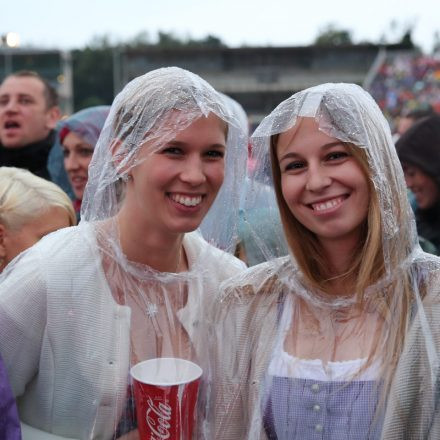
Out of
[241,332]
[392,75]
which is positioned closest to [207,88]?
[241,332]

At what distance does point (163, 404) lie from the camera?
5.17ft

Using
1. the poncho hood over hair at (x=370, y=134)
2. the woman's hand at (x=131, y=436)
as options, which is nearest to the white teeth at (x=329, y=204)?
the poncho hood over hair at (x=370, y=134)

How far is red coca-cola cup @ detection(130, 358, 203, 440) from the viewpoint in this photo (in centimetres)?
158

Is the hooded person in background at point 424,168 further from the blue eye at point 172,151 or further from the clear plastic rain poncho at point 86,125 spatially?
the blue eye at point 172,151

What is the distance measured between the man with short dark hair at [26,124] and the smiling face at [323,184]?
261 cm

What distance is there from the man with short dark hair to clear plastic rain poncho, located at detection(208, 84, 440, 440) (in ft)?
8.12

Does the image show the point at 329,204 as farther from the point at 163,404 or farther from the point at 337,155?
the point at 163,404

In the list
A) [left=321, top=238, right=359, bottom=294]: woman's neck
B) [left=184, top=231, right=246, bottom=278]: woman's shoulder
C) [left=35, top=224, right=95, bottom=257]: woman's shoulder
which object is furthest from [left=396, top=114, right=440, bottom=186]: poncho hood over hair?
[left=35, top=224, right=95, bottom=257]: woman's shoulder

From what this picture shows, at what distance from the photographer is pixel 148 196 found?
184cm

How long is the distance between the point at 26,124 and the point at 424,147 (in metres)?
2.40

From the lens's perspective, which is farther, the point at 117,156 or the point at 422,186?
the point at 422,186

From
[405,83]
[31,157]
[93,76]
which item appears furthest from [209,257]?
[93,76]

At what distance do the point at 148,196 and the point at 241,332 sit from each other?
1.57ft

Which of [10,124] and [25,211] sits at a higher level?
[10,124]
